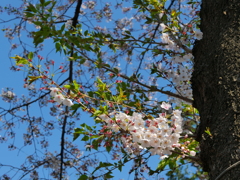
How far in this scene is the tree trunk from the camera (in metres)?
1.63

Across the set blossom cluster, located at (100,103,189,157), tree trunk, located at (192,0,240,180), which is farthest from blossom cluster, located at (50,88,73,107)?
tree trunk, located at (192,0,240,180)

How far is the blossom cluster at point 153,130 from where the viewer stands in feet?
5.88

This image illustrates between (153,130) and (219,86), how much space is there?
448 mm

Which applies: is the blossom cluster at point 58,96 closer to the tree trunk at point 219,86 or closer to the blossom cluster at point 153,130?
the blossom cluster at point 153,130

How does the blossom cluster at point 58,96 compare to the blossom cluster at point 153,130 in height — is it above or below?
above

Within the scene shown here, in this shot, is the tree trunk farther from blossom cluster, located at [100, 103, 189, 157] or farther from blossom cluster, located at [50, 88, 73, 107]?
blossom cluster, located at [50, 88, 73, 107]

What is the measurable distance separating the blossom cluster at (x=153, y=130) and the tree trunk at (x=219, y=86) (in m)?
0.17

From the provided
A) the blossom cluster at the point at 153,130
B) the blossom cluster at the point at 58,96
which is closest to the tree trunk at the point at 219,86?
the blossom cluster at the point at 153,130

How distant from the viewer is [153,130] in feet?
5.95

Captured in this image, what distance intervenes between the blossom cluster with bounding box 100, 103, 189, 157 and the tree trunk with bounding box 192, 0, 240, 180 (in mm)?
168

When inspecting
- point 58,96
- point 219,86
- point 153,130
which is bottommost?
point 153,130

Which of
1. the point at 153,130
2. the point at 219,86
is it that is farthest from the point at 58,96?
the point at 219,86

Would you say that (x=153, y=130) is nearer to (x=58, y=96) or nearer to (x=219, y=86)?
(x=219, y=86)

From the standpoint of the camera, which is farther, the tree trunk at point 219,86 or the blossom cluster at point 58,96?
the blossom cluster at point 58,96
